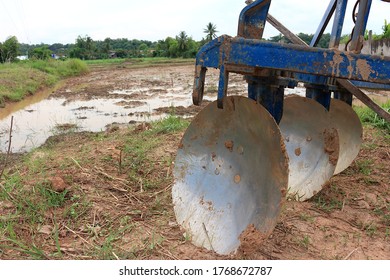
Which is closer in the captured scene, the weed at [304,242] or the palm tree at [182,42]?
the weed at [304,242]

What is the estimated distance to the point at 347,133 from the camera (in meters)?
4.12

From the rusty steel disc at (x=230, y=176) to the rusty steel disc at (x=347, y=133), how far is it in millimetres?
1899

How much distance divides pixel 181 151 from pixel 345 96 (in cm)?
204

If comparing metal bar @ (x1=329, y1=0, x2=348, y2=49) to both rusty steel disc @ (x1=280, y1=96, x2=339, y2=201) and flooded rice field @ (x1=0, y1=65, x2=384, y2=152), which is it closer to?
rusty steel disc @ (x1=280, y1=96, x2=339, y2=201)

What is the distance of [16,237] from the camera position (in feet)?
9.37

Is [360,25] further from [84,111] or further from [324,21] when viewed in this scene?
[84,111]

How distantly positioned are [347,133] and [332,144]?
743 millimetres

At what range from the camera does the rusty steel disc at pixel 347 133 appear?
13.4 ft

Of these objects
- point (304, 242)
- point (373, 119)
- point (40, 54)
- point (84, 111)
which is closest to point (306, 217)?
point (304, 242)

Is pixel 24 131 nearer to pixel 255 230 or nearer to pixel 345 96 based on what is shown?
pixel 345 96

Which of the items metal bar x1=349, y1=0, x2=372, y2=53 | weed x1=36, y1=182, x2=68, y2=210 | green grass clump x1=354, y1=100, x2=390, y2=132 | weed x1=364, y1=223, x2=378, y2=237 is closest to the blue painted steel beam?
metal bar x1=349, y1=0, x2=372, y2=53

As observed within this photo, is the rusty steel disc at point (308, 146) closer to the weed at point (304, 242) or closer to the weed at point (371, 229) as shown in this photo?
the weed at point (371, 229)

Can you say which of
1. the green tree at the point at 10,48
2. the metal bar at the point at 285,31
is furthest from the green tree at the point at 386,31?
the green tree at the point at 10,48

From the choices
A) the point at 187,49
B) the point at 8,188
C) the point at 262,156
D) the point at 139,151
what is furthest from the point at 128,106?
the point at 187,49
